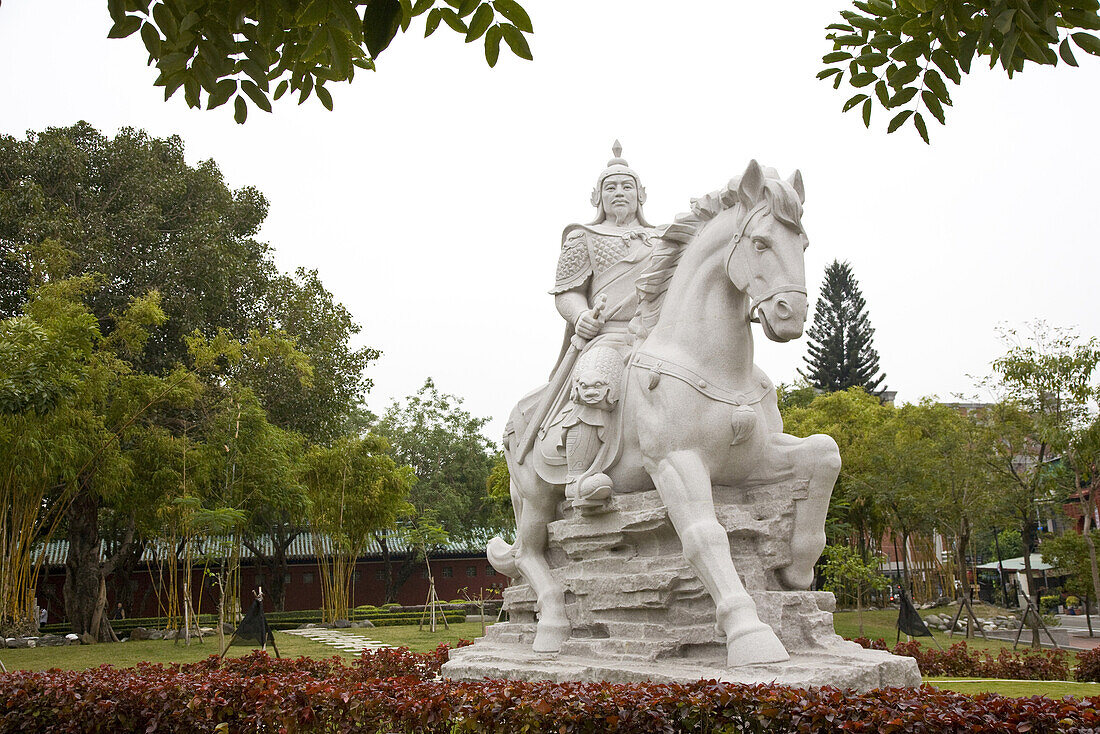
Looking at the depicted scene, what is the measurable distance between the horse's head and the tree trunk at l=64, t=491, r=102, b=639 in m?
16.1

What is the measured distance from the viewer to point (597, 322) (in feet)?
15.8

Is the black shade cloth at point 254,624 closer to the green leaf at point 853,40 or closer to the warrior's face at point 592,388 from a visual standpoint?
the warrior's face at point 592,388

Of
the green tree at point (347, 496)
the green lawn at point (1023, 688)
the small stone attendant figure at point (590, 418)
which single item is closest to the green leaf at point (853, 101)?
the small stone attendant figure at point (590, 418)

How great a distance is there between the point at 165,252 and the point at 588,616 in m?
16.8

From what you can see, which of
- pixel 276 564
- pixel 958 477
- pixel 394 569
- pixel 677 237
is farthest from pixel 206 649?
pixel 394 569

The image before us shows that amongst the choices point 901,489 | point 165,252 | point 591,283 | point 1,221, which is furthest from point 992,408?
point 1,221

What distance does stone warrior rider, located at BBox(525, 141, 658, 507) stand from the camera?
4441 millimetres

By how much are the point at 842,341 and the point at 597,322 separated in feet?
115

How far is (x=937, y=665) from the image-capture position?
741cm

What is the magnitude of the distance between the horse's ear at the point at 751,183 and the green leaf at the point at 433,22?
2.22m

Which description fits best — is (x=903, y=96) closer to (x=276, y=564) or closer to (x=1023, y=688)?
(x=1023, y=688)

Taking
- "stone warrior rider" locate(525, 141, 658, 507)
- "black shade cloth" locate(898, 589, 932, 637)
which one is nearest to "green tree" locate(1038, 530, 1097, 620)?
"black shade cloth" locate(898, 589, 932, 637)

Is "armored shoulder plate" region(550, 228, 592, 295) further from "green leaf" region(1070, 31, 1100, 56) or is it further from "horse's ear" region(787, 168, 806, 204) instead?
"green leaf" region(1070, 31, 1100, 56)

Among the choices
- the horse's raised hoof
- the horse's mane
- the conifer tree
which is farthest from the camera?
the conifer tree
